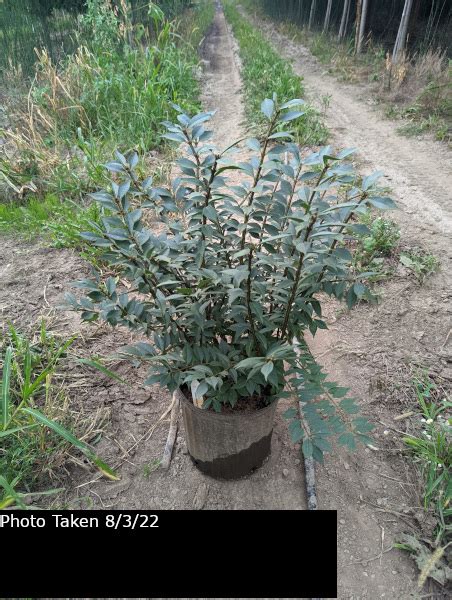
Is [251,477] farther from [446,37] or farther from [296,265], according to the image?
[446,37]

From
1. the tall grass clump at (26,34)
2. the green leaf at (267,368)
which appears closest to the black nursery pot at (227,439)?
the green leaf at (267,368)

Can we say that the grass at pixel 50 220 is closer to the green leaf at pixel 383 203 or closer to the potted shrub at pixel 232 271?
the potted shrub at pixel 232 271

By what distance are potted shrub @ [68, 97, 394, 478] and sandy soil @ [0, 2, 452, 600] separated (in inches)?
17.4

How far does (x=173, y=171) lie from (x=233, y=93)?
3.52 meters

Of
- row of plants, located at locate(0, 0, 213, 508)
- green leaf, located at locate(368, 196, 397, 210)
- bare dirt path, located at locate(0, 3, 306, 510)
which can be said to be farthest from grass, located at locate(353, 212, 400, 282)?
green leaf, located at locate(368, 196, 397, 210)

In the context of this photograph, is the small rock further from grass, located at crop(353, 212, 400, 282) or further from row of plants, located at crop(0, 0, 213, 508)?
row of plants, located at crop(0, 0, 213, 508)

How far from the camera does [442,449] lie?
1844mm

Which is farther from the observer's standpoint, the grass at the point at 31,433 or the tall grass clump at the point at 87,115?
the tall grass clump at the point at 87,115

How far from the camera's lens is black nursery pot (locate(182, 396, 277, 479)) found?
163cm

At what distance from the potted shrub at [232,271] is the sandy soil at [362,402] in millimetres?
442

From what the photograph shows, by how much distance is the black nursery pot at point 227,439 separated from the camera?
5.34ft

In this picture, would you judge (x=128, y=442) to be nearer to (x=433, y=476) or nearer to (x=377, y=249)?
(x=433, y=476)

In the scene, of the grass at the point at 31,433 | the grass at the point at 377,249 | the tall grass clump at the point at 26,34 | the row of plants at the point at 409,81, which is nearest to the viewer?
the grass at the point at 31,433

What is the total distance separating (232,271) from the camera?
1.16m
